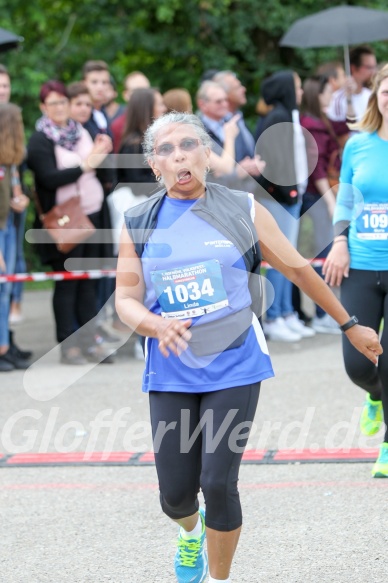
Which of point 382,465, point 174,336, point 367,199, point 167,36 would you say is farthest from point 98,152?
point 167,36

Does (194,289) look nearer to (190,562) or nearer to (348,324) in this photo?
(348,324)

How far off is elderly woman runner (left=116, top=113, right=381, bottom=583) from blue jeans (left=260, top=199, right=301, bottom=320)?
5.68m

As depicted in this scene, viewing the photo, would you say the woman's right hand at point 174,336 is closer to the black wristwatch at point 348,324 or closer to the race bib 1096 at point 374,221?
the black wristwatch at point 348,324

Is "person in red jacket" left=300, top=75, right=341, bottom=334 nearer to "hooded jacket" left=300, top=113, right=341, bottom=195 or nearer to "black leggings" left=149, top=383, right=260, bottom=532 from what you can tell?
"hooded jacket" left=300, top=113, right=341, bottom=195

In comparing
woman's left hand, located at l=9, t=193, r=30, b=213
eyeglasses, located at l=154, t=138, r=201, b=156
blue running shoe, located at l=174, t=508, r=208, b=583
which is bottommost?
blue running shoe, located at l=174, t=508, r=208, b=583

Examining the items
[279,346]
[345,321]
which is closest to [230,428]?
[345,321]

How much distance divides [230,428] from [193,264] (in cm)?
61

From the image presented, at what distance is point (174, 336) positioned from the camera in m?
3.92

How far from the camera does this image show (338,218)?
20.2 ft

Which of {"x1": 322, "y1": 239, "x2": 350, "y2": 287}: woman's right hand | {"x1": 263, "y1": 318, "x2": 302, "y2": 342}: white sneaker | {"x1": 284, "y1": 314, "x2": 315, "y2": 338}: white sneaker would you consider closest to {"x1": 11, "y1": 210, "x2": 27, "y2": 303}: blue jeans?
{"x1": 263, "y1": 318, "x2": 302, "y2": 342}: white sneaker

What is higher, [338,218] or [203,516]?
[338,218]

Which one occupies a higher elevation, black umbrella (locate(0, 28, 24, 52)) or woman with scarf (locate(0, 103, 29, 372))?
black umbrella (locate(0, 28, 24, 52))

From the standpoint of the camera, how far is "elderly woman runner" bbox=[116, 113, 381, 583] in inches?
165

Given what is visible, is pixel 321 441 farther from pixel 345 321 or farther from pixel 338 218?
pixel 345 321
